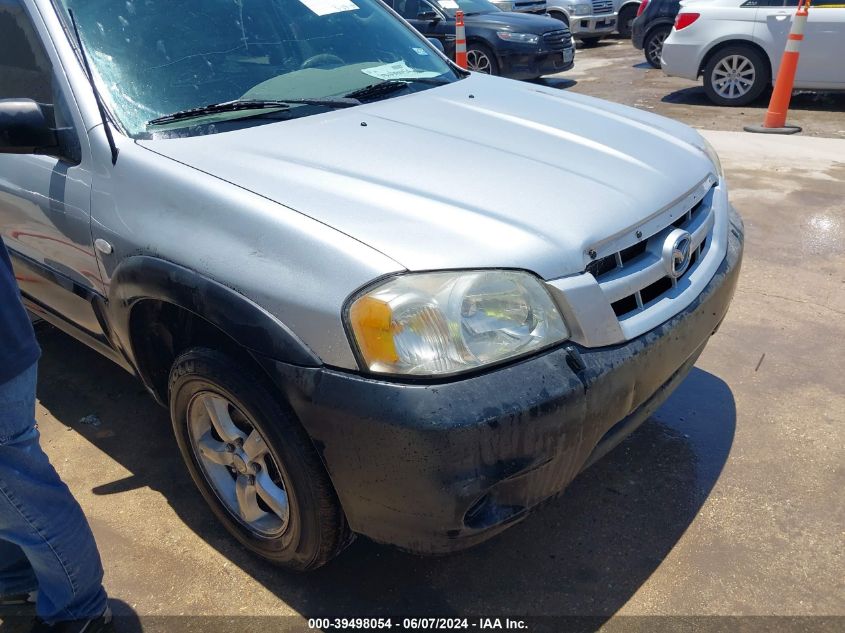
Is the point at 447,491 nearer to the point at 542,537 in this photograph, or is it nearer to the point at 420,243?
the point at 420,243

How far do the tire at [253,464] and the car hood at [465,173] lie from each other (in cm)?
52

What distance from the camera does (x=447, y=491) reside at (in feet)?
5.82

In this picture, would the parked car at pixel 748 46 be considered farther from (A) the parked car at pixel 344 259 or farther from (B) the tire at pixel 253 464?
(B) the tire at pixel 253 464

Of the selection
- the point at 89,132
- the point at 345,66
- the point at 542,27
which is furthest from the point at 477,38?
the point at 89,132

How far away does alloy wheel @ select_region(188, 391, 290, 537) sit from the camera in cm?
223

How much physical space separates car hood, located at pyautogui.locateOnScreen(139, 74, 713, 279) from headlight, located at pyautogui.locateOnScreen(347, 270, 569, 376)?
0.15ft

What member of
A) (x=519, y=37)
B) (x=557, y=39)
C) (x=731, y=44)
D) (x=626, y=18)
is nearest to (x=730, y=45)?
(x=731, y=44)

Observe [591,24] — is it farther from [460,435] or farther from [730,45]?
[460,435]

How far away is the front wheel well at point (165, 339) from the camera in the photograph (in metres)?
2.15

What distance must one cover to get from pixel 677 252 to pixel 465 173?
2.16ft

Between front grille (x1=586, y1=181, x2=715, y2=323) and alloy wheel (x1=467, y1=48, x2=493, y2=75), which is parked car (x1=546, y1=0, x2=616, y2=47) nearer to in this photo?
alloy wheel (x1=467, y1=48, x2=493, y2=75)

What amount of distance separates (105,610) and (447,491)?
1.18m

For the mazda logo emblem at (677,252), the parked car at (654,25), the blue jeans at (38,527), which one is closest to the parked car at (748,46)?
the parked car at (654,25)

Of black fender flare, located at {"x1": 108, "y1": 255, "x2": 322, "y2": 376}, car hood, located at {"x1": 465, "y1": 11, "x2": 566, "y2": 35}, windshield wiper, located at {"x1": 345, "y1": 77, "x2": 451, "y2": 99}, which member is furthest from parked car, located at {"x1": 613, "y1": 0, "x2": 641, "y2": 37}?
black fender flare, located at {"x1": 108, "y1": 255, "x2": 322, "y2": 376}
